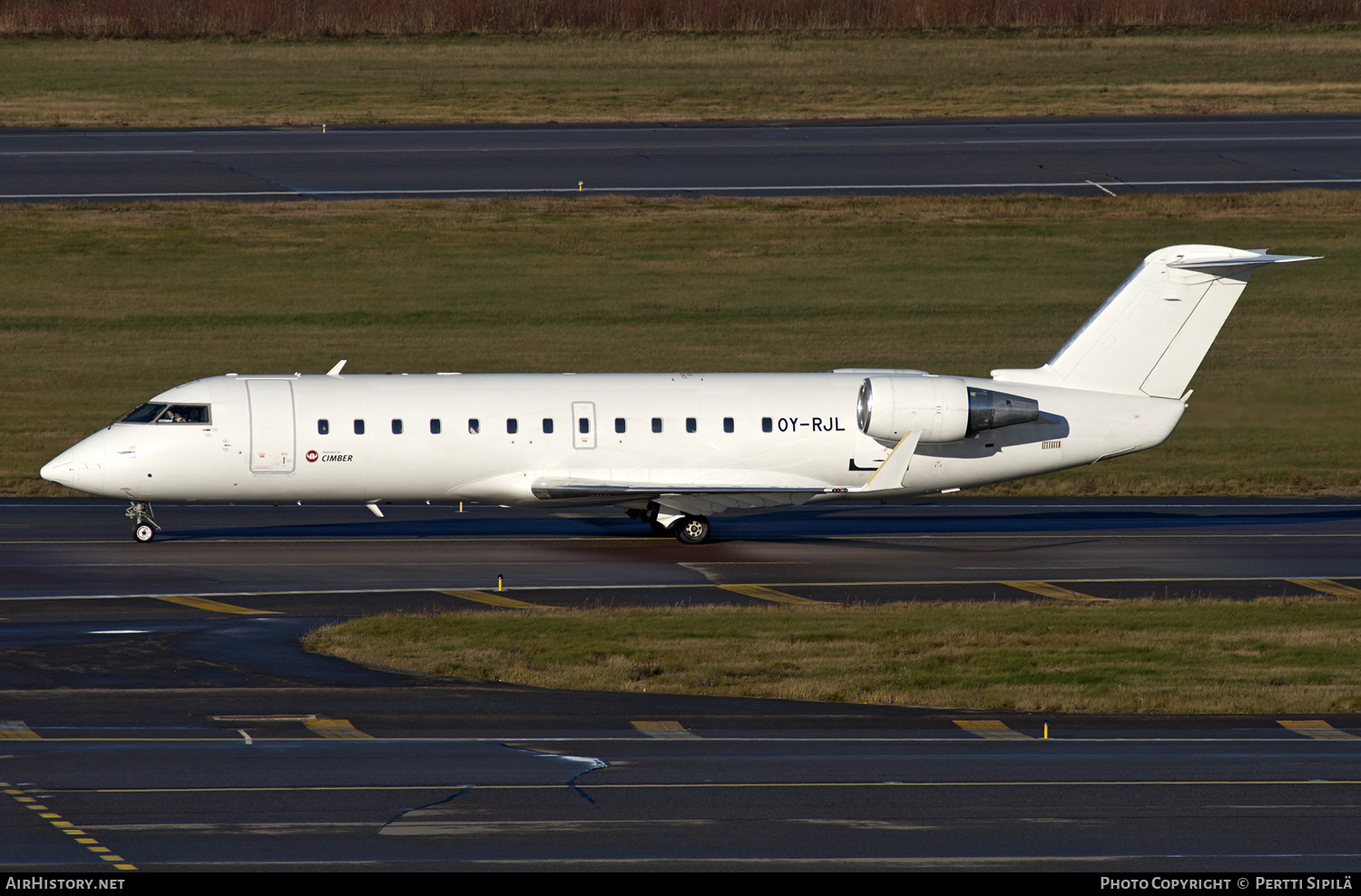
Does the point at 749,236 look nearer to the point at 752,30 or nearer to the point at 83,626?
the point at 752,30

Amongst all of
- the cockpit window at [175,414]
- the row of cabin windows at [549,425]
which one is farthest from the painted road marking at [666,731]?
the cockpit window at [175,414]

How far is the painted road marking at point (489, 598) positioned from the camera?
97.8ft

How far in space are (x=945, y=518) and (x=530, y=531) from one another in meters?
9.86

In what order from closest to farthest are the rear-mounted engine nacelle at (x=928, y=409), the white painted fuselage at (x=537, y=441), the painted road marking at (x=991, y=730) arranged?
the painted road marking at (x=991, y=730), the white painted fuselage at (x=537, y=441), the rear-mounted engine nacelle at (x=928, y=409)

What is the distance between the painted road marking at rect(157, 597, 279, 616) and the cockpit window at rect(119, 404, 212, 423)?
5.66m

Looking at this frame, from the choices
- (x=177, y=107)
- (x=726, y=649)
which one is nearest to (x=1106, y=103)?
(x=177, y=107)

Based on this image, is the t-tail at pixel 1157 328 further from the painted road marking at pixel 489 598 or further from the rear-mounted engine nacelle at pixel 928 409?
the painted road marking at pixel 489 598

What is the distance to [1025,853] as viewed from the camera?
1661cm

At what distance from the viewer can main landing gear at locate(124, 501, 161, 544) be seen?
3538 cm

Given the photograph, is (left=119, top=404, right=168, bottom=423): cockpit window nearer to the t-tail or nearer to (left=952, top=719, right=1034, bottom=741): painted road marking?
the t-tail

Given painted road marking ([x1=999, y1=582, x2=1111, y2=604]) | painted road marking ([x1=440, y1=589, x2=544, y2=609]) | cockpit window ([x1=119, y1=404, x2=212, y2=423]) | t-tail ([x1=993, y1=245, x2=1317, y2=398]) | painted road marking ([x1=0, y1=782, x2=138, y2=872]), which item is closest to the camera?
painted road marking ([x1=0, y1=782, x2=138, y2=872])

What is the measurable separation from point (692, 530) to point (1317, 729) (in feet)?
54.2

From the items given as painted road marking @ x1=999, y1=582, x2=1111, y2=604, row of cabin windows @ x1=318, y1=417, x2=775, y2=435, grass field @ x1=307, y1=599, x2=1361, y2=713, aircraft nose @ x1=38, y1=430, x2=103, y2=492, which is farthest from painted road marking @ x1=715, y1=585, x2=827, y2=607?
aircraft nose @ x1=38, y1=430, x2=103, y2=492

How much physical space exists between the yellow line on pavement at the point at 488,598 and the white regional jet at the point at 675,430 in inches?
170
